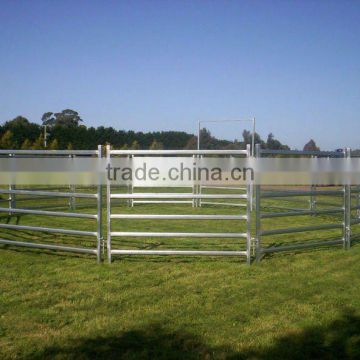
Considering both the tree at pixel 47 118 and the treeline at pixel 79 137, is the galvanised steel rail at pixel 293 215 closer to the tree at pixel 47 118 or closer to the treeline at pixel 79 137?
the treeline at pixel 79 137

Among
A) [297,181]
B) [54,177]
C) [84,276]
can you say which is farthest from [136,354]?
[54,177]

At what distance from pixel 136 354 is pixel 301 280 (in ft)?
9.99

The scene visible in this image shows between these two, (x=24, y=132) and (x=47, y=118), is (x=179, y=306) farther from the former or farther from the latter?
(x=47, y=118)

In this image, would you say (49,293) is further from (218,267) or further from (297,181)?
(297,181)

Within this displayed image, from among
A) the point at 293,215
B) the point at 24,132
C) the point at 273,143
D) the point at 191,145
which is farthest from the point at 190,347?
the point at 24,132

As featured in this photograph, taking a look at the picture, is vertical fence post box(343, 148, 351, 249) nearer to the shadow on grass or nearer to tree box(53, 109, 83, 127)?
the shadow on grass

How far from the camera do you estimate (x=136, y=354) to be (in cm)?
369

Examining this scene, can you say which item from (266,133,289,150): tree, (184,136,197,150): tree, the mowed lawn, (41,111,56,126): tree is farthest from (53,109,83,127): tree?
the mowed lawn

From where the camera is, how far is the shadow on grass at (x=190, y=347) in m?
3.68

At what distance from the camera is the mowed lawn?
12.6ft

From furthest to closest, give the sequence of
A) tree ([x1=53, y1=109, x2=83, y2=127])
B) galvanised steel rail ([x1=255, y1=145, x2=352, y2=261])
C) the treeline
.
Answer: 1. tree ([x1=53, y1=109, x2=83, y2=127])
2. the treeline
3. galvanised steel rail ([x1=255, y1=145, x2=352, y2=261])

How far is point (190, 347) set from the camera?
3838mm

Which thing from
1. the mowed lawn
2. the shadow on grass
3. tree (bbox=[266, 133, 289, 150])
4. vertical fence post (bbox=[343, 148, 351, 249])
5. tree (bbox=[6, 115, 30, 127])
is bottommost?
the shadow on grass

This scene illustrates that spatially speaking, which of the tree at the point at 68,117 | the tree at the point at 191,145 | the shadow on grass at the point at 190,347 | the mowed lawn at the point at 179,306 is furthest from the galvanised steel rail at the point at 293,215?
the tree at the point at 68,117
